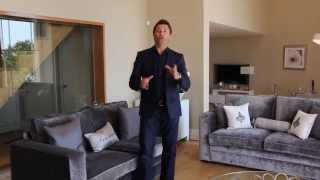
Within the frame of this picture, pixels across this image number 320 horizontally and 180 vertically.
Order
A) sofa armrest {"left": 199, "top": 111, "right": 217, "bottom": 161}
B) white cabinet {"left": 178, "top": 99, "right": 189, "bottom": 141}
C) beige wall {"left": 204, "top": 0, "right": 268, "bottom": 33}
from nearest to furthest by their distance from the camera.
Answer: sofa armrest {"left": 199, "top": 111, "right": 217, "bottom": 161}, white cabinet {"left": 178, "top": 99, "right": 189, "bottom": 141}, beige wall {"left": 204, "top": 0, "right": 268, "bottom": 33}

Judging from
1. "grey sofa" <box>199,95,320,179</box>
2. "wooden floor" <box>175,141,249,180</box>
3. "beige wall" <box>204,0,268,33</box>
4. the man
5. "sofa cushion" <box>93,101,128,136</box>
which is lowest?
"wooden floor" <box>175,141,249,180</box>

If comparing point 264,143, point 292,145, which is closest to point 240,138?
point 264,143

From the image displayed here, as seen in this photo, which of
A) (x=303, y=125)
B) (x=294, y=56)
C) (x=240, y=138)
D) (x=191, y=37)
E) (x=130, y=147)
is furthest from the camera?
(x=294, y=56)

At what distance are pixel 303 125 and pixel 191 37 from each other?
2447 millimetres

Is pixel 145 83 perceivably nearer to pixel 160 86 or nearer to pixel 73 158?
pixel 160 86

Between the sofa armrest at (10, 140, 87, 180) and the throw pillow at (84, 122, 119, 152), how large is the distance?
62 cm

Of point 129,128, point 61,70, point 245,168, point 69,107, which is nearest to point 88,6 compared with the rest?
point 61,70

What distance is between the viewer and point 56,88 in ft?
15.5

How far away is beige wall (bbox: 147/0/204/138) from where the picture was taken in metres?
5.60

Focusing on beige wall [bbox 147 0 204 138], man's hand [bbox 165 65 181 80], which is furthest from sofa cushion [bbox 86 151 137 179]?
beige wall [bbox 147 0 204 138]

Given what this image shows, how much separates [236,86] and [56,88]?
567 centimetres

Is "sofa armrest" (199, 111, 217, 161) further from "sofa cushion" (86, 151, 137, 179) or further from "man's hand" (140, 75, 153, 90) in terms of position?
"man's hand" (140, 75, 153, 90)

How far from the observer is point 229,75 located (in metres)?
9.31

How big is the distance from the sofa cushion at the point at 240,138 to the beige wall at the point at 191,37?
142 cm
